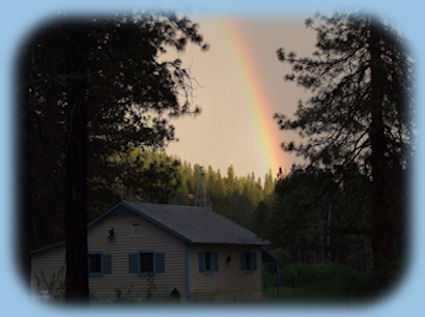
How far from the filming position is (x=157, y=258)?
3070 cm

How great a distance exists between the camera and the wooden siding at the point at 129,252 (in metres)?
30.2

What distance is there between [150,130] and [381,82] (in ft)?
25.6

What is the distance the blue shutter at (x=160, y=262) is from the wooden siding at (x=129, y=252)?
0.57 ft

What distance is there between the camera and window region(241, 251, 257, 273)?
1388 inches

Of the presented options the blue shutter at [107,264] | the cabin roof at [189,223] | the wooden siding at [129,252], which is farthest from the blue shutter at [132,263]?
the cabin roof at [189,223]

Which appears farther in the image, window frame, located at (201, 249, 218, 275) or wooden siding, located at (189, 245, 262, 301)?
window frame, located at (201, 249, 218, 275)

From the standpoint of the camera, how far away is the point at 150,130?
840 inches

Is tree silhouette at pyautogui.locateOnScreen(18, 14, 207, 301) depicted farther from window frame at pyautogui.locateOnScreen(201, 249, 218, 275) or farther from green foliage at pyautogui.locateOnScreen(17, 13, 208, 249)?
window frame at pyautogui.locateOnScreen(201, 249, 218, 275)

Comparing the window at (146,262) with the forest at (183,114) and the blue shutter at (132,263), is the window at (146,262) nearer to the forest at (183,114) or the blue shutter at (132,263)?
the blue shutter at (132,263)

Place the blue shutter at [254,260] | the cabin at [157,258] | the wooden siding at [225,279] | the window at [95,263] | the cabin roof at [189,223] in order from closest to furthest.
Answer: the cabin at [157,258], the wooden siding at [225,279], the cabin roof at [189,223], the window at [95,263], the blue shutter at [254,260]

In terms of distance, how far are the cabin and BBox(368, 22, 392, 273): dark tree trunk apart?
477 inches

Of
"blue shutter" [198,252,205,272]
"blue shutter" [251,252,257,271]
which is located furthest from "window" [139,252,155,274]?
"blue shutter" [251,252,257,271]

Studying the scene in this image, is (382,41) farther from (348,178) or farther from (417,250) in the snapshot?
(417,250)

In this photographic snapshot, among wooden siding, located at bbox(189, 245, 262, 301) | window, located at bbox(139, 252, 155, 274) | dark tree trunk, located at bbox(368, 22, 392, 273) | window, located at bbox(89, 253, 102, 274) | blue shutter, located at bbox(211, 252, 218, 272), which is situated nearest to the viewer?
dark tree trunk, located at bbox(368, 22, 392, 273)
